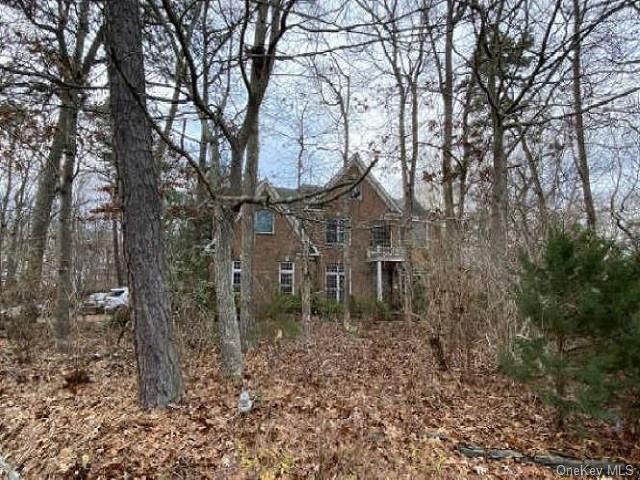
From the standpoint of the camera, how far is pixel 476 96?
11820mm

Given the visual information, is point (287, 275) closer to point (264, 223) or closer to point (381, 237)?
point (264, 223)

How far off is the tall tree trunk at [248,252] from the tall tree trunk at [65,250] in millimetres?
3258

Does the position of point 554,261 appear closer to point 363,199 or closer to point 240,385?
point 240,385

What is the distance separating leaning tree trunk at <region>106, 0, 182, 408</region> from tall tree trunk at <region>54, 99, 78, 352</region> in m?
4.14

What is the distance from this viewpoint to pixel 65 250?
8.67 metres

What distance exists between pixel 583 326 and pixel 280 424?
135 inches

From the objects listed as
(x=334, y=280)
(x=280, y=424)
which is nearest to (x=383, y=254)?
(x=334, y=280)

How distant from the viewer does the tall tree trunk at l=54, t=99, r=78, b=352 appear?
27.6 ft

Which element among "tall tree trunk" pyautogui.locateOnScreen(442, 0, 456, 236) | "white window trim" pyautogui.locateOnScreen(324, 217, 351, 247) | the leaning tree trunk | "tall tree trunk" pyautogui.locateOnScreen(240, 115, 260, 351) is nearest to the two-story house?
"white window trim" pyautogui.locateOnScreen(324, 217, 351, 247)

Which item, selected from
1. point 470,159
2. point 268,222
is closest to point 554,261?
point 470,159

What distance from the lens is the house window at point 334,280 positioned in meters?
21.7

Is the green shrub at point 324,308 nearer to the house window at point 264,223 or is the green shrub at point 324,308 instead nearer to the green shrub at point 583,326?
the house window at point 264,223

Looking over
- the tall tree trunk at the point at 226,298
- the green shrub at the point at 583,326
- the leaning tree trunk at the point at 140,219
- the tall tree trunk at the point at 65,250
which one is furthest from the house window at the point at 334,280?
the leaning tree trunk at the point at 140,219

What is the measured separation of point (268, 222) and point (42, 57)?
45.2ft
